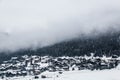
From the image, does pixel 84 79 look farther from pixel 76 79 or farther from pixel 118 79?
pixel 118 79

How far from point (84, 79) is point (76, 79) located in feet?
14.0

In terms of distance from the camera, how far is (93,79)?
127 meters

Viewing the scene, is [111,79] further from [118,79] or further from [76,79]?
[76,79]

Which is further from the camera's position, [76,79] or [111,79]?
[76,79]

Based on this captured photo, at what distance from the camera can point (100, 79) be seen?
412 feet

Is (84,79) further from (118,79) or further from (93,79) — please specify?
(118,79)

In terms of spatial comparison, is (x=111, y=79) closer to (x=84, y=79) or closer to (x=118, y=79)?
(x=118, y=79)

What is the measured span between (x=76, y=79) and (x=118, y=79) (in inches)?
685

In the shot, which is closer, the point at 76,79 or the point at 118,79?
the point at 118,79

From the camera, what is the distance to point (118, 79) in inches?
4862

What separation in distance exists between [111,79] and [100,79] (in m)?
4.38

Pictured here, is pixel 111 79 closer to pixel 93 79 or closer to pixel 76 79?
pixel 93 79

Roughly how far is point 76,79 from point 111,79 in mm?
15467

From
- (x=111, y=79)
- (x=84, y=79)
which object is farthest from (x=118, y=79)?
(x=84, y=79)
